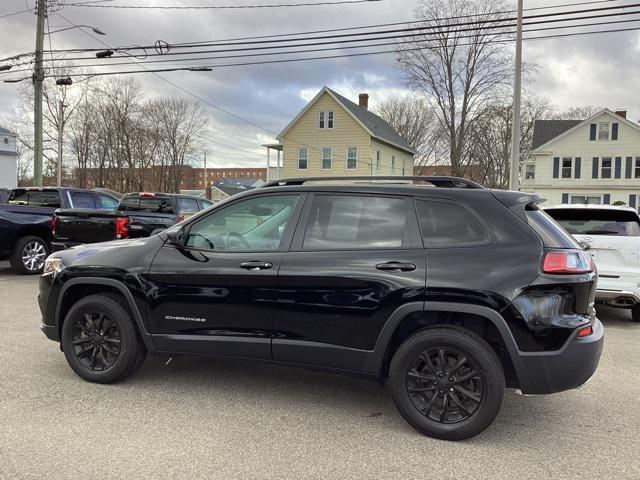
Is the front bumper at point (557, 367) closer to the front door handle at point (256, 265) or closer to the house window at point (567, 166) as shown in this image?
the front door handle at point (256, 265)

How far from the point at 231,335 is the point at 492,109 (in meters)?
38.0

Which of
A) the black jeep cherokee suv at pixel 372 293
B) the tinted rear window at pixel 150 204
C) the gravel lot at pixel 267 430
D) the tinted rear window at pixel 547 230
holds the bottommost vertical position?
the gravel lot at pixel 267 430

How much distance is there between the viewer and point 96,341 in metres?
4.43

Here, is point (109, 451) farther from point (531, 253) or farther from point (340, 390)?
point (531, 253)

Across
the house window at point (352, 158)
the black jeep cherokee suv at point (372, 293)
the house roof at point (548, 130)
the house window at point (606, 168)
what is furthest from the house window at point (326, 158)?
the black jeep cherokee suv at point (372, 293)

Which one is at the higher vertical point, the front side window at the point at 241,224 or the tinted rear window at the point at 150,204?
the tinted rear window at the point at 150,204

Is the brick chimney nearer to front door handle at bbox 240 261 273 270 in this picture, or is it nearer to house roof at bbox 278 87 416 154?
house roof at bbox 278 87 416 154

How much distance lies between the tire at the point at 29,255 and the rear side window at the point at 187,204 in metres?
2.91

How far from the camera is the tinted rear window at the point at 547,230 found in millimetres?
3503

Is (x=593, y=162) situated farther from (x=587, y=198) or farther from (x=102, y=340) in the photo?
(x=102, y=340)

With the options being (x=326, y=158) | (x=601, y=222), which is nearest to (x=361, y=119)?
(x=326, y=158)

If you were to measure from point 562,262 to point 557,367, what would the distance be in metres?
0.69

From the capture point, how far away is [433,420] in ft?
11.7

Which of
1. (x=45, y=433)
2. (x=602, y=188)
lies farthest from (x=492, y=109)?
(x=45, y=433)
